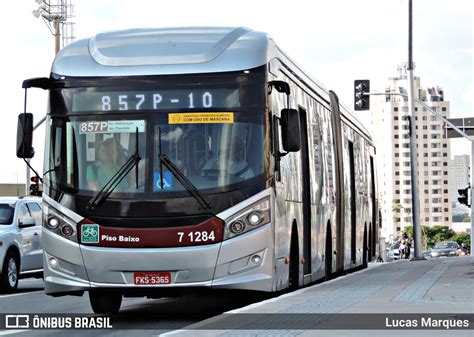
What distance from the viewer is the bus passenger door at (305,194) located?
58.6 ft

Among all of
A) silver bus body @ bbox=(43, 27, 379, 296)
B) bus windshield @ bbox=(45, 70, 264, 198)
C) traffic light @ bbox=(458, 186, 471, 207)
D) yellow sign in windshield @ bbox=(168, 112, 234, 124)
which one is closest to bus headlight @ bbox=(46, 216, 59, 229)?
silver bus body @ bbox=(43, 27, 379, 296)

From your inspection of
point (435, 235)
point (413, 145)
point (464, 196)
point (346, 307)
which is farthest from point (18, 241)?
point (435, 235)

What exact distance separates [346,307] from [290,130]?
104 inches

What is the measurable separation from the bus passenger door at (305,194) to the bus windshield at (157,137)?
387cm


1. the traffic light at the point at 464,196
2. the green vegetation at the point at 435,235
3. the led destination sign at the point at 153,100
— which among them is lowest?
the green vegetation at the point at 435,235

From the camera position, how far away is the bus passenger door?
17.9m

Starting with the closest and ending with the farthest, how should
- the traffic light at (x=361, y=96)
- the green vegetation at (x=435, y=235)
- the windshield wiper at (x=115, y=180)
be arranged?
1. the windshield wiper at (x=115, y=180)
2. the traffic light at (x=361, y=96)
3. the green vegetation at (x=435, y=235)

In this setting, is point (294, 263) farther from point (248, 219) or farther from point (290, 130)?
point (248, 219)

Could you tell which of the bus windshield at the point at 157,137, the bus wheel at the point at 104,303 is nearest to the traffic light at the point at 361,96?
the bus wheel at the point at 104,303

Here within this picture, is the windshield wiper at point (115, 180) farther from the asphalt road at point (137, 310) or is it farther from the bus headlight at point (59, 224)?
the asphalt road at point (137, 310)

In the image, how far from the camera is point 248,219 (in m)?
13.8

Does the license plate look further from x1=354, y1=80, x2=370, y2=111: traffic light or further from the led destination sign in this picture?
x1=354, y1=80, x2=370, y2=111: traffic light

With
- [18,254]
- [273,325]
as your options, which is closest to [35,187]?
[18,254]

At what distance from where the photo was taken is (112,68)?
46.8 ft
